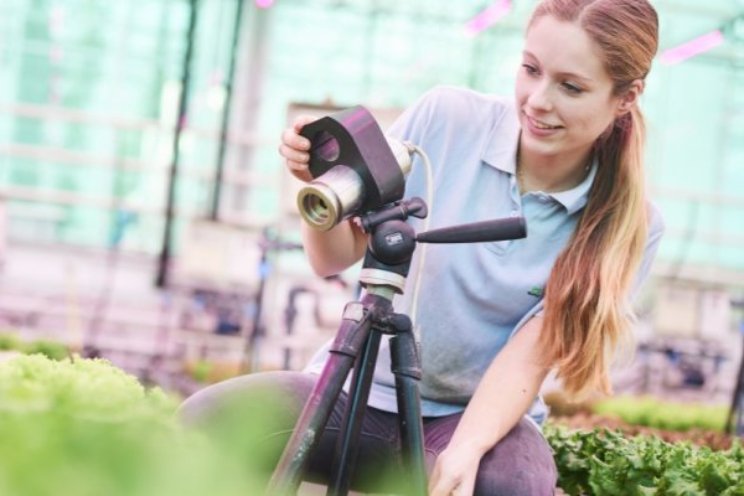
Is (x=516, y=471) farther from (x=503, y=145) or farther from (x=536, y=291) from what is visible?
(x=503, y=145)

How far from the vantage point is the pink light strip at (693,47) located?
10.7 m

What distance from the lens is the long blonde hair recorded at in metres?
1.53

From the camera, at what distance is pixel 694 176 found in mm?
12359

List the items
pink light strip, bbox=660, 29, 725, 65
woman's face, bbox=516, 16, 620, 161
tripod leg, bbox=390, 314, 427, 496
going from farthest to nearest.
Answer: pink light strip, bbox=660, 29, 725, 65 → woman's face, bbox=516, 16, 620, 161 → tripod leg, bbox=390, 314, 427, 496

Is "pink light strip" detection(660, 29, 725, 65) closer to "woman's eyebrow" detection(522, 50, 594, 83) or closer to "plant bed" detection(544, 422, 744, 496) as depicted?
"plant bed" detection(544, 422, 744, 496)

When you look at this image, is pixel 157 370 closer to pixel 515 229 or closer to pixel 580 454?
pixel 580 454

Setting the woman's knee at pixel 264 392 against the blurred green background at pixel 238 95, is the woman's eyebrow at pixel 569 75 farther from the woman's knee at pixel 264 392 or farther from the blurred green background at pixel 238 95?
the blurred green background at pixel 238 95

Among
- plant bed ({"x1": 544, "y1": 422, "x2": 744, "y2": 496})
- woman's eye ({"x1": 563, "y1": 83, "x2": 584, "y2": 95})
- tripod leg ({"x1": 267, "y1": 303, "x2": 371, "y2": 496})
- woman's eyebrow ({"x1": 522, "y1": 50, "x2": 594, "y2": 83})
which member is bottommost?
plant bed ({"x1": 544, "y1": 422, "x2": 744, "y2": 496})

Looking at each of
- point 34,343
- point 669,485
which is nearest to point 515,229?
point 669,485

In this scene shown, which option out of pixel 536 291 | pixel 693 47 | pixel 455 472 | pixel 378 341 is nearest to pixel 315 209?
pixel 378 341

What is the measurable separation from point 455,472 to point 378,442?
0.61 feet

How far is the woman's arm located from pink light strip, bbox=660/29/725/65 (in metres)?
9.59

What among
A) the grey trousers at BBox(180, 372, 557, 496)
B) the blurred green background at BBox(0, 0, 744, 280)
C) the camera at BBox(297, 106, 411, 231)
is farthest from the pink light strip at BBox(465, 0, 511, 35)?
the camera at BBox(297, 106, 411, 231)

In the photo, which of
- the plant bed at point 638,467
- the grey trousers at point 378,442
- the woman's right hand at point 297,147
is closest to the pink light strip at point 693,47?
the plant bed at point 638,467
